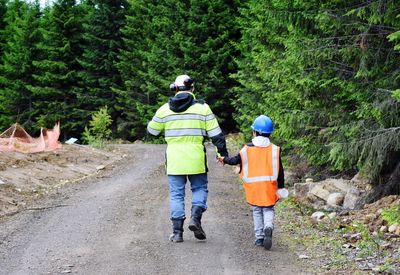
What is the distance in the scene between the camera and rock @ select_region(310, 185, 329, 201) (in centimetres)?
968

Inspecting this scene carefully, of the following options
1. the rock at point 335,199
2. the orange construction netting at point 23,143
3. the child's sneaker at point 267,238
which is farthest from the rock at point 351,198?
the orange construction netting at point 23,143

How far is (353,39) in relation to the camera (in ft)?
29.4

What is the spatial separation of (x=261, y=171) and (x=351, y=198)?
3029mm

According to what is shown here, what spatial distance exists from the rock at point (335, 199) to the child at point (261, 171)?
298 cm

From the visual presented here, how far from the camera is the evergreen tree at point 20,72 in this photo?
42.2 m

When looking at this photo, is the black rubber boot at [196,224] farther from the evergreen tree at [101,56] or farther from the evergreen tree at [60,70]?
the evergreen tree at [60,70]

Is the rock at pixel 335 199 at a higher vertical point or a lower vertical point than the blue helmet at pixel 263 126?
lower

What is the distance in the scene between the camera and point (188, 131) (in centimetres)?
684

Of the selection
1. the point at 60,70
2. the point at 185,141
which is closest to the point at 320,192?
the point at 185,141

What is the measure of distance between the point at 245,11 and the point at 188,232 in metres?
18.4

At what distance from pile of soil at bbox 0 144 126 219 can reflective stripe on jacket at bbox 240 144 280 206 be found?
467 centimetres

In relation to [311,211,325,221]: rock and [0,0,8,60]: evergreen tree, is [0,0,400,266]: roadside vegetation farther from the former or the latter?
[311,211,325,221]: rock

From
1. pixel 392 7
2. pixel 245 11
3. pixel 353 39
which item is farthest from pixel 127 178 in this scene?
pixel 245 11

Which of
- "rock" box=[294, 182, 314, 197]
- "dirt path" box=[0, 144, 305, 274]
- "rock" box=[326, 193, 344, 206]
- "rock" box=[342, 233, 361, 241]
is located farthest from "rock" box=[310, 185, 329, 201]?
"rock" box=[342, 233, 361, 241]
